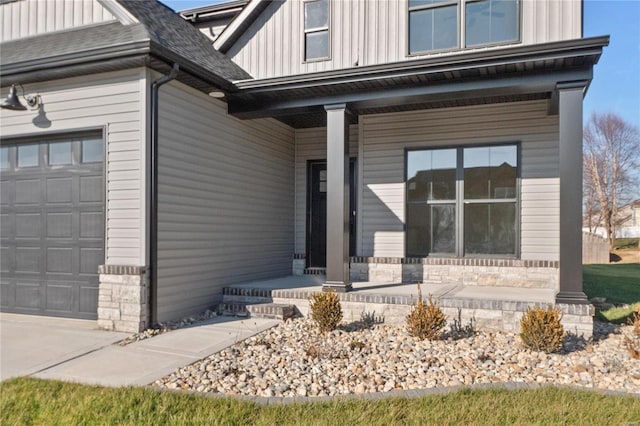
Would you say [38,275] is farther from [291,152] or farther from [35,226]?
[291,152]

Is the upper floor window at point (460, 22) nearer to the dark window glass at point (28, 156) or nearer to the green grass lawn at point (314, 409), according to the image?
the green grass lawn at point (314, 409)

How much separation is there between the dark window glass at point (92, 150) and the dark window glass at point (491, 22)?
5977 mm

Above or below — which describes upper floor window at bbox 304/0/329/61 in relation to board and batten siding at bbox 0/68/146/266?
above

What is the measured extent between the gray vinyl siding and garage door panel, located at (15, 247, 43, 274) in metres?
4.79

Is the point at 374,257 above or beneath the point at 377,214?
beneath

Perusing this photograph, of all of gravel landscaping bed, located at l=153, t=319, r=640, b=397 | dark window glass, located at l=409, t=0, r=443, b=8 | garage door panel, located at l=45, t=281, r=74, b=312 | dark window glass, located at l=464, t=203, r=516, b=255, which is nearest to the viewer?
gravel landscaping bed, located at l=153, t=319, r=640, b=397

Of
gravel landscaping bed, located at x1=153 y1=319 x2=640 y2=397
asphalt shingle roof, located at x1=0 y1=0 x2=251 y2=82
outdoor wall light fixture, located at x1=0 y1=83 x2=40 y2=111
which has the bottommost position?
gravel landscaping bed, located at x1=153 y1=319 x2=640 y2=397

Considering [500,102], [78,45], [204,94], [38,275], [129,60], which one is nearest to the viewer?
[129,60]

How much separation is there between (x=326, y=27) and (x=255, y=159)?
9.43ft

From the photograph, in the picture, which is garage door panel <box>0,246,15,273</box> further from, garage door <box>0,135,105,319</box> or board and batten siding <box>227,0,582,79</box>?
board and batten siding <box>227,0,582,79</box>

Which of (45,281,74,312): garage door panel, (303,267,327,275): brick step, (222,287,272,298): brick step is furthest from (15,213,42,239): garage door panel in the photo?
(303,267,327,275): brick step

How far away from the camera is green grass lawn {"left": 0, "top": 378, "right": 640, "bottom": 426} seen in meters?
3.03

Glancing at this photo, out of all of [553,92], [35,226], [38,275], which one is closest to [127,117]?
[35,226]

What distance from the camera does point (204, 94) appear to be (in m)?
6.74
